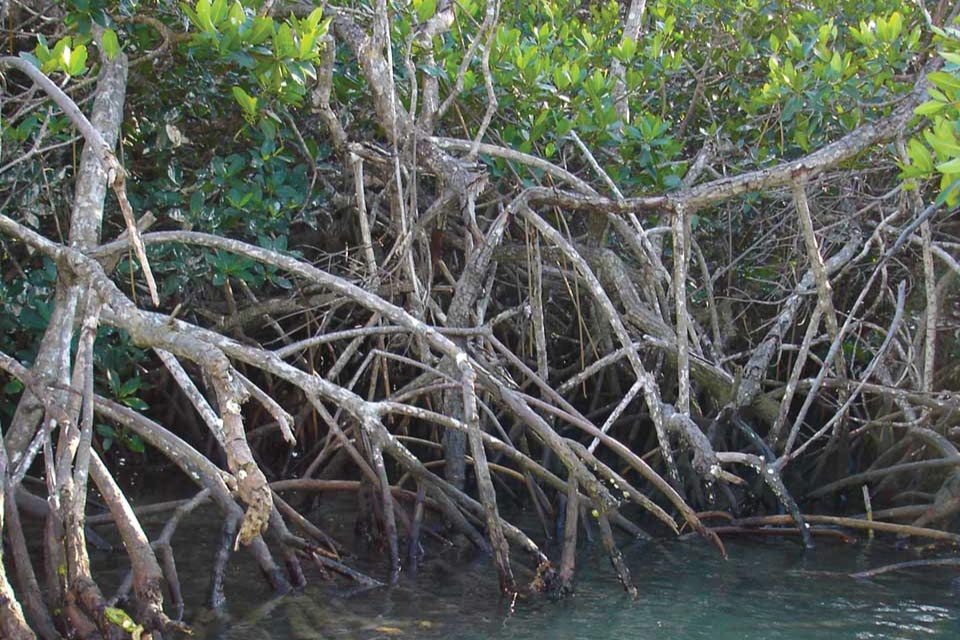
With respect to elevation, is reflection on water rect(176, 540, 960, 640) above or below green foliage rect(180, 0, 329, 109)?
below

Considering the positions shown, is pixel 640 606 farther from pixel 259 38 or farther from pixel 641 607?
pixel 259 38

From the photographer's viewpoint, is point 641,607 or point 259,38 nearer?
point 259,38

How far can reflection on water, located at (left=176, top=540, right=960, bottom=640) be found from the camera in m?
4.09

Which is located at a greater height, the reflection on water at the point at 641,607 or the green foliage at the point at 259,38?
the green foliage at the point at 259,38

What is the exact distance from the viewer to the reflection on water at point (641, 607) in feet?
13.4

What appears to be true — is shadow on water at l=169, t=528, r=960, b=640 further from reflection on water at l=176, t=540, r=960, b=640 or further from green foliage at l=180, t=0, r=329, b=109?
green foliage at l=180, t=0, r=329, b=109

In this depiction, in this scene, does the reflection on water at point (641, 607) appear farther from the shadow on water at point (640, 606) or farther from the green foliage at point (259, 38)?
the green foliage at point (259, 38)

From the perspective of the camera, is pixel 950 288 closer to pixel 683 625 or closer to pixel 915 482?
pixel 915 482

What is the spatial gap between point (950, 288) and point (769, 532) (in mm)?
1559

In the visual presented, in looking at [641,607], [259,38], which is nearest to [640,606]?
[641,607]

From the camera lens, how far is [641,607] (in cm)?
453

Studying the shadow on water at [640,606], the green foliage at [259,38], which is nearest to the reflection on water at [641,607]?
the shadow on water at [640,606]

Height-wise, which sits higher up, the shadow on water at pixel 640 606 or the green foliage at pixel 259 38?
the green foliage at pixel 259 38

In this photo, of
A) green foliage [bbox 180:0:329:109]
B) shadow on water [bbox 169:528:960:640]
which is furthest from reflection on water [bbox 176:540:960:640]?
green foliage [bbox 180:0:329:109]
